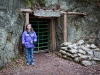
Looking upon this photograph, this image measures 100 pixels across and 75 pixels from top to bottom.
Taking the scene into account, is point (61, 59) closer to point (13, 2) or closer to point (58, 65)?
point (58, 65)

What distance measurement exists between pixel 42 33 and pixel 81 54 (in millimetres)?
2834

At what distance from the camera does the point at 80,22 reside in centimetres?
1117

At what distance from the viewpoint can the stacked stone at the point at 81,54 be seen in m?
8.48

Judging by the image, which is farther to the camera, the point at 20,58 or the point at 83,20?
the point at 83,20

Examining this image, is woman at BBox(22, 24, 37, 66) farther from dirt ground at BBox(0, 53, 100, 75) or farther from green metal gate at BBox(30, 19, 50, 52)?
green metal gate at BBox(30, 19, 50, 52)

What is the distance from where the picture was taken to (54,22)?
10.9 m

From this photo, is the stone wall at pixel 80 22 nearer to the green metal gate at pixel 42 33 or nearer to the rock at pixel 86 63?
the green metal gate at pixel 42 33

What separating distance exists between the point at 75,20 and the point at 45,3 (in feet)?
6.48

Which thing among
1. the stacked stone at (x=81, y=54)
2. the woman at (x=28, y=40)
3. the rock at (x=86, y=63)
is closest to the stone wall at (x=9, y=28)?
the woman at (x=28, y=40)

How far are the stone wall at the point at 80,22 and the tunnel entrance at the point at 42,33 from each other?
22.1 inches

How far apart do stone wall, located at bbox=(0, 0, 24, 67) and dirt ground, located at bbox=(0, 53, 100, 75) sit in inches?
31.0

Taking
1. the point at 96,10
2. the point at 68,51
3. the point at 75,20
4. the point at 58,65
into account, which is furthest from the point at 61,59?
the point at 96,10

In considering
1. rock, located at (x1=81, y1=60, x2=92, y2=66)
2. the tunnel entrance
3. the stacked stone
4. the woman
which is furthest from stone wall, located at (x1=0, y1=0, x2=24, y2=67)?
rock, located at (x1=81, y1=60, x2=92, y2=66)

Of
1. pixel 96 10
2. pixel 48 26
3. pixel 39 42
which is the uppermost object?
pixel 96 10
